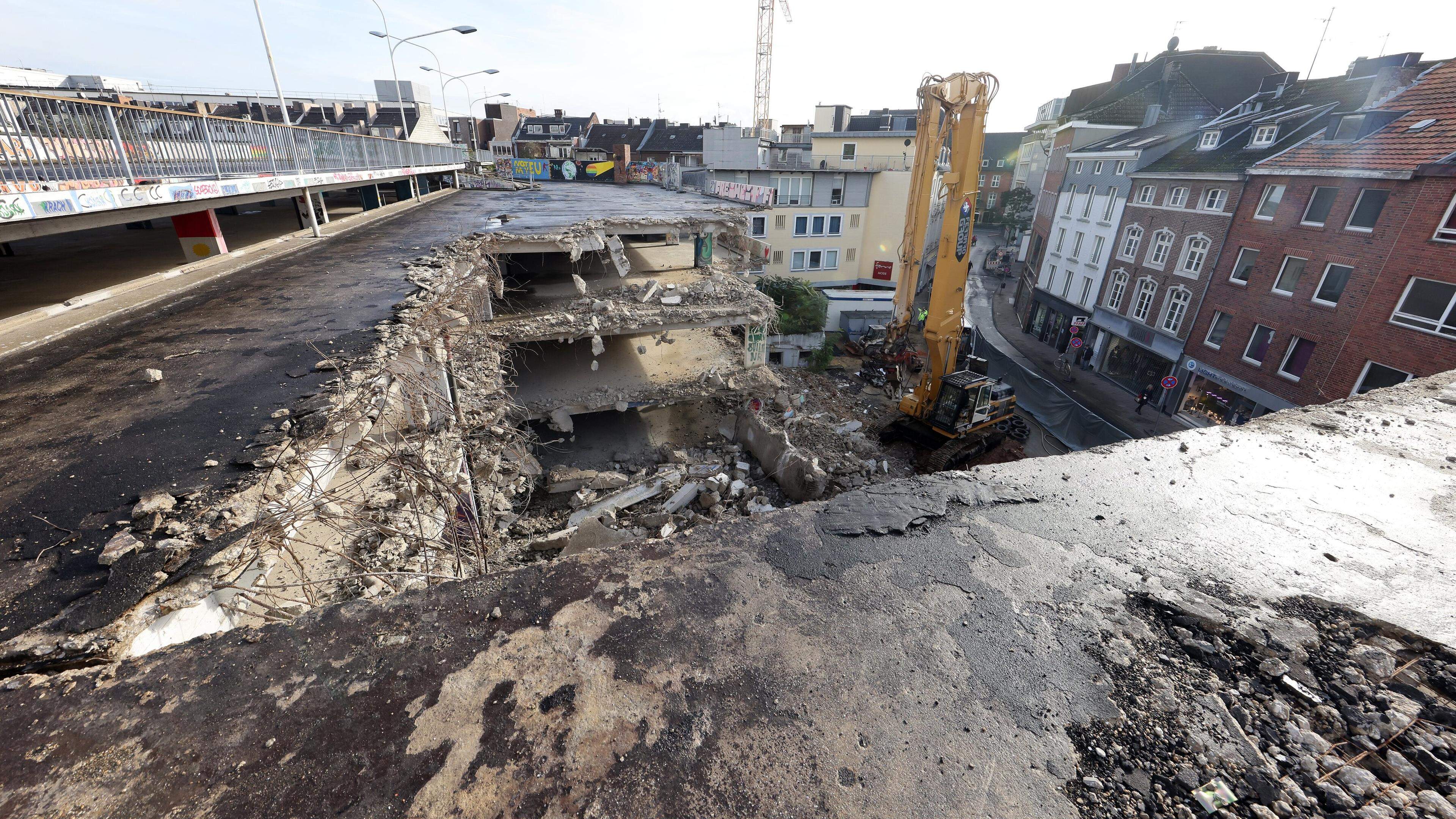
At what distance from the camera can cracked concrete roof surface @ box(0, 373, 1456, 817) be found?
81.1 inches

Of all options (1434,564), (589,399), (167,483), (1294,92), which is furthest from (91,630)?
(1294,92)

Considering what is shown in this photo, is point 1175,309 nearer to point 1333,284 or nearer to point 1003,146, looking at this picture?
point 1333,284

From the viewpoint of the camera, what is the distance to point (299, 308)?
7078mm

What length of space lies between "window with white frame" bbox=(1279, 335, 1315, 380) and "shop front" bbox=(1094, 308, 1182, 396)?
11.8ft

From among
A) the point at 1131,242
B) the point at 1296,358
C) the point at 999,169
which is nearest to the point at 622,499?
the point at 1296,358

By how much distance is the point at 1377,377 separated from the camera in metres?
13.2

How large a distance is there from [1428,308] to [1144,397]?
693 cm

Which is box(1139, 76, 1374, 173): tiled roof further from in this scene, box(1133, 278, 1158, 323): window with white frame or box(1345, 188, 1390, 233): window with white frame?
box(1345, 188, 1390, 233): window with white frame

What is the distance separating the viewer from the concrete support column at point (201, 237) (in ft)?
Answer: 33.1

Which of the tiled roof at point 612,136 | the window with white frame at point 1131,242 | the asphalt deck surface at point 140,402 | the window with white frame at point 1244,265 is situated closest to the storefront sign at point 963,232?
the window with white frame at point 1244,265

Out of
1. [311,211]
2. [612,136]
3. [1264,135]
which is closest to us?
[311,211]

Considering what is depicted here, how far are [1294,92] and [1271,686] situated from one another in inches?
1144

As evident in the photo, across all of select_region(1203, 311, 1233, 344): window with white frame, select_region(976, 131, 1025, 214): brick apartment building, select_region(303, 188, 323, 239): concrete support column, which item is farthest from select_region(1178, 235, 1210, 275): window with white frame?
select_region(976, 131, 1025, 214): brick apartment building

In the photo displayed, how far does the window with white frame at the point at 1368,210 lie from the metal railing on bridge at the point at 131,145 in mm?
24494
